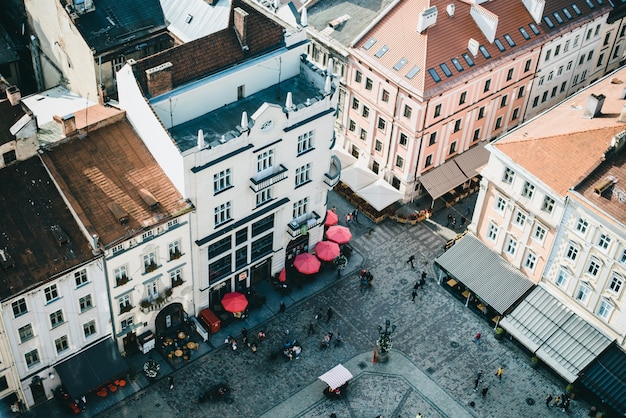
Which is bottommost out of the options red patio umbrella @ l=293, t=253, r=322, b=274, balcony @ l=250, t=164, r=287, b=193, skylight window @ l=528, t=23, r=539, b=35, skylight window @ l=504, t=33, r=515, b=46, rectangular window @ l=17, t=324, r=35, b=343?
red patio umbrella @ l=293, t=253, r=322, b=274

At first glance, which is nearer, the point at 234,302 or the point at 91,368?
the point at 91,368

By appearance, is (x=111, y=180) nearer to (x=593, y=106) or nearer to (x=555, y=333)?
(x=555, y=333)

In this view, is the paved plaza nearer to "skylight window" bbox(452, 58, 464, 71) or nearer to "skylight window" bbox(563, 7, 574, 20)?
"skylight window" bbox(452, 58, 464, 71)

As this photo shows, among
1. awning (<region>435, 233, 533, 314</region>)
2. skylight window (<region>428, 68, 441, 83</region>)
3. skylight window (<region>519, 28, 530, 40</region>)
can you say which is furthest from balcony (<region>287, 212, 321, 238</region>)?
skylight window (<region>519, 28, 530, 40</region>)

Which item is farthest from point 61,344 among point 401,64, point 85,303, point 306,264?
point 401,64

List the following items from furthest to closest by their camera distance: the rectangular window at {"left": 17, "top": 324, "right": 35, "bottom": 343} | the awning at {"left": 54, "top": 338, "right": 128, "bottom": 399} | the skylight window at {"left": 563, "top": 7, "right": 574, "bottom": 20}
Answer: the skylight window at {"left": 563, "top": 7, "right": 574, "bottom": 20} < the awning at {"left": 54, "top": 338, "right": 128, "bottom": 399} < the rectangular window at {"left": 17, "top": 324, "right": 35, "bottom": 343}

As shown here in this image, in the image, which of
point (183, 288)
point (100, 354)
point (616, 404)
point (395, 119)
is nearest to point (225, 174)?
point (183, 288)

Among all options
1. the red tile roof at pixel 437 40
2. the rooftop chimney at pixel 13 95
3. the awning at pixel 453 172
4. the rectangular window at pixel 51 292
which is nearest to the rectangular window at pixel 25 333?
the rectangular window at pixel 51 292
